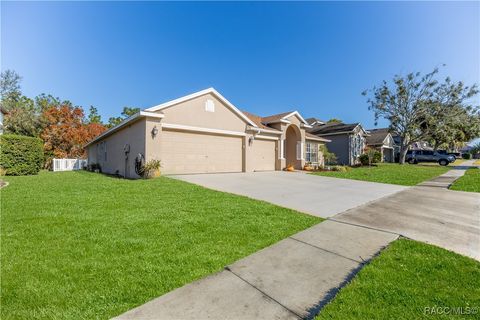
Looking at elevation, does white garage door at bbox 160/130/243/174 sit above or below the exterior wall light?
below

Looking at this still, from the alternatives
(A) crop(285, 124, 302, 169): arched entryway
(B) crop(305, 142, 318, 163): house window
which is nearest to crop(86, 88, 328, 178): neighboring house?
(A) crop(285, 124, 302, 169): arched entryway

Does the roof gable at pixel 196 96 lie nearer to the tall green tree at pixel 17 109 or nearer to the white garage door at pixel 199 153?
the white garage door at pixel 199 153

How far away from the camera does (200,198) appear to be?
7.00 meters

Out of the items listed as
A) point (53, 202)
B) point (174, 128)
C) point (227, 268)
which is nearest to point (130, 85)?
point (174, 128)

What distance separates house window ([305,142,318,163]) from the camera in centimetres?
2238

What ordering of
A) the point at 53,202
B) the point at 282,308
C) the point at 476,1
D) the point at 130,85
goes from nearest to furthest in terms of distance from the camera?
the point at 282,308 < the point at 53,202 < the point at 476,1 < the point at 130,85

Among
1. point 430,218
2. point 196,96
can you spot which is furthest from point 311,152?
point 430,218

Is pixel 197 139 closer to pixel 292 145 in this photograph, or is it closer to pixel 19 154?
pixel 292 145

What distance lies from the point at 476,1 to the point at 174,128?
46.1 ft

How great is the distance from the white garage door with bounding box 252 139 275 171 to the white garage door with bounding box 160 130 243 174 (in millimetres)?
1663

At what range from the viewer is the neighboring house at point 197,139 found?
11766mm

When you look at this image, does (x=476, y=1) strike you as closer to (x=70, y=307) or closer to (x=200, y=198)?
(x=200, y=198)

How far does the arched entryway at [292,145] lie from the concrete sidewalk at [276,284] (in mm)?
16256

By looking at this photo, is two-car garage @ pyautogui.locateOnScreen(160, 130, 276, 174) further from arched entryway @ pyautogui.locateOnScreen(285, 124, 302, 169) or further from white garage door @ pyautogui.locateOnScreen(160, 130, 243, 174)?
arched entryway @ pyautogui.locateOnScreen(285, 124, 302, 169)
